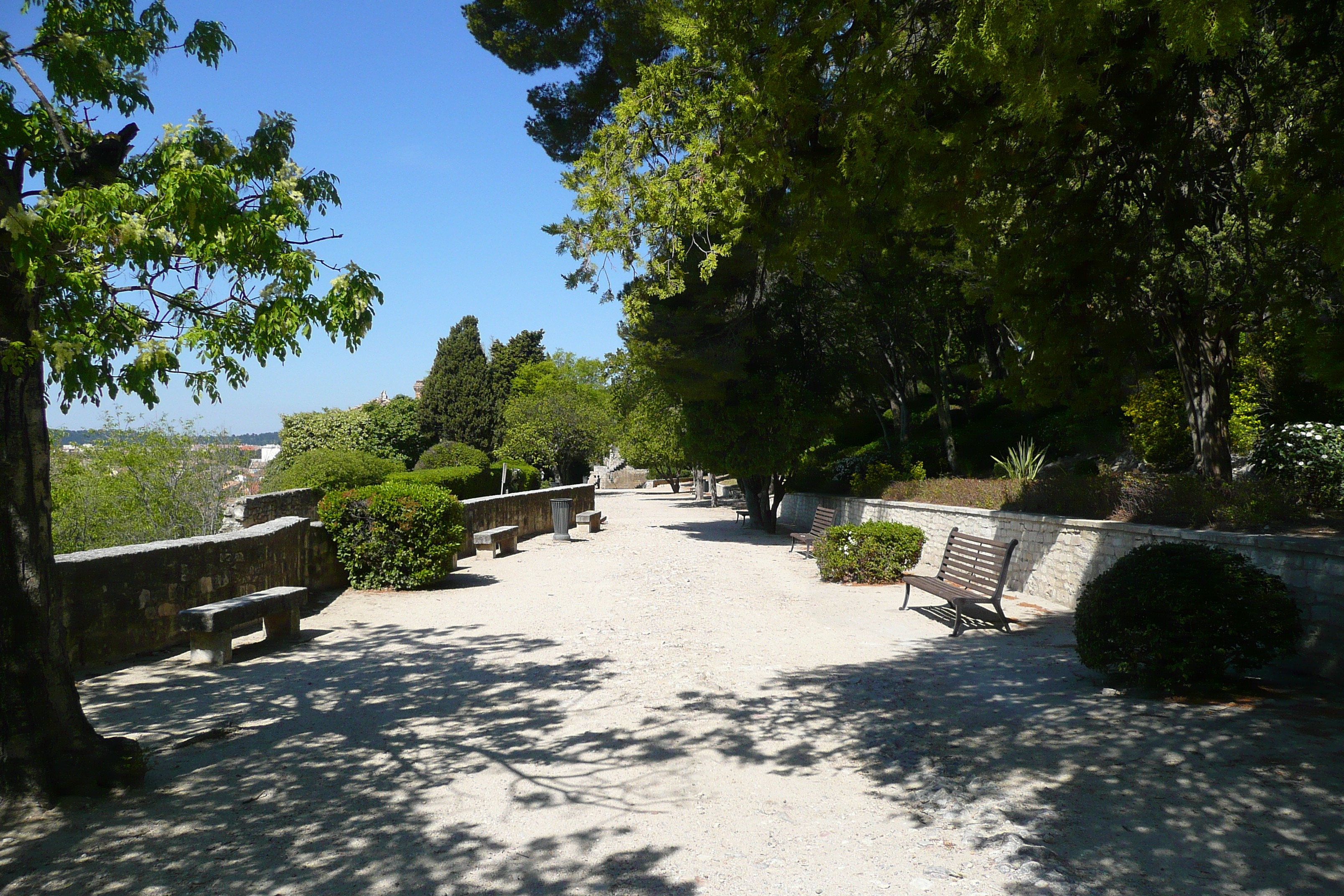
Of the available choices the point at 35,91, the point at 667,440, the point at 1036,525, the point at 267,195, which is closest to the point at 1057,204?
the point at 1036,525

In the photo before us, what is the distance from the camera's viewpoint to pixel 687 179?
734 centimetres

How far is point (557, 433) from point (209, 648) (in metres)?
37.7

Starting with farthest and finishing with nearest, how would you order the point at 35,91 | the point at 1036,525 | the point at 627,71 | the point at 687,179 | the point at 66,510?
the point at 66,510 < the point at 627,71 < the point at 1036,525 < the point at 687,179 < the point at 35,91

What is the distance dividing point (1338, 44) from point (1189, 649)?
393 cm

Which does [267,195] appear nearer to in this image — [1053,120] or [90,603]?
[90,603]

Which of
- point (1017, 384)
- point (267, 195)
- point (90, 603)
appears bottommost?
point (90, 603)

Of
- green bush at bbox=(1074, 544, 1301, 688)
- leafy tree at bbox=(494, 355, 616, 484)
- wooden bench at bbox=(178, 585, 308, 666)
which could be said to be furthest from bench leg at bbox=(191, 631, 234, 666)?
leafy tree at bbox=(494, 355, 616, 484)

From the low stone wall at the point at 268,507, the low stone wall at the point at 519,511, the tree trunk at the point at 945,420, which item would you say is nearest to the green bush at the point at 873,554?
the low stone wall at the point at 519,511

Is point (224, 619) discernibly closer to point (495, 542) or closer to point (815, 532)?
point (495, 542)

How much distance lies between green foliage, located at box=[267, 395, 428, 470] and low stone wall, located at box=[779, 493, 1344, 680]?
847 inches

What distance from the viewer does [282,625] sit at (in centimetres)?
852

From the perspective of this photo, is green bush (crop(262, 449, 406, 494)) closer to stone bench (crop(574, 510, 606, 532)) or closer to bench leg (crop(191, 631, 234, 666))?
stone bench (crop(574, 510, 606, 532))

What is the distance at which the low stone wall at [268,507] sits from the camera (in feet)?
38.1

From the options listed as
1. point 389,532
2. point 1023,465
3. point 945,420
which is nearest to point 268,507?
point 389,532
